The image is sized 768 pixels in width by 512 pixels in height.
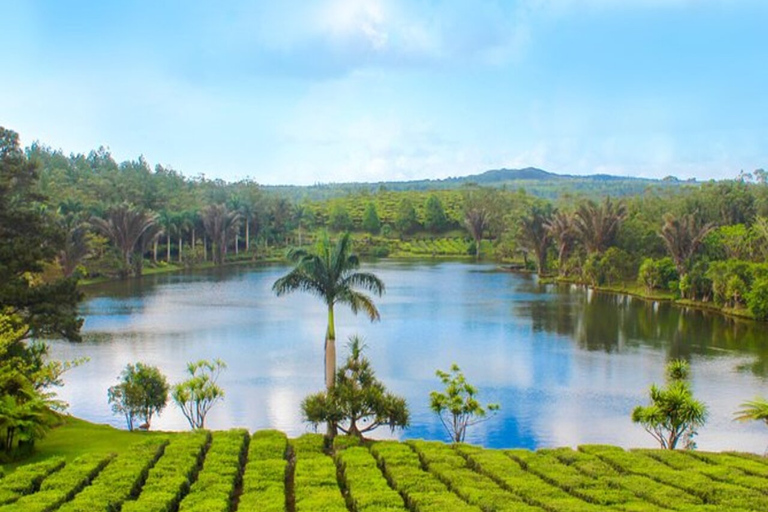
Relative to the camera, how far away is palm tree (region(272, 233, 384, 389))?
96.8ft

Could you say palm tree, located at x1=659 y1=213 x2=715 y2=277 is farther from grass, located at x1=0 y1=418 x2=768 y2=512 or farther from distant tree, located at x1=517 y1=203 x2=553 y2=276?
grass, located at x1=0 y1=418 x2=768 y2=512

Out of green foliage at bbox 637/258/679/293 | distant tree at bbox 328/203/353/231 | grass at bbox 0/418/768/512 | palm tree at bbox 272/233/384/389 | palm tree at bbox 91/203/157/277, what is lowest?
grass at bbox 0/418/768/512

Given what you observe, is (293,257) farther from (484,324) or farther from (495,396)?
(484,324)

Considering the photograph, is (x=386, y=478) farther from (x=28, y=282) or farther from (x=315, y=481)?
(x=28, y=282)

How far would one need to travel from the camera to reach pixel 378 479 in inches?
719

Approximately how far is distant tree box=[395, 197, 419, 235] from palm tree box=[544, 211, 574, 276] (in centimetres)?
6119

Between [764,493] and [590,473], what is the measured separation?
3.91 m

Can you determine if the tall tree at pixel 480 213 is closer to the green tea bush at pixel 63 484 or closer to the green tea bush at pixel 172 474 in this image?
the green tea bush at pixel 172 474

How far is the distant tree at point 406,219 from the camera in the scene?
505 ft

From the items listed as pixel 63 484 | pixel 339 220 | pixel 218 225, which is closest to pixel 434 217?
pixel 339 220

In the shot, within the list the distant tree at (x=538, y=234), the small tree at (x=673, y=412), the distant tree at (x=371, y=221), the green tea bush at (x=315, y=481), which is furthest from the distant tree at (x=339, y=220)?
the green tea bush at (x=315, y=481)

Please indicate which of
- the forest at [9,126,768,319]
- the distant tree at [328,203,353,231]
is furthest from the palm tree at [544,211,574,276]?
the distant tree at [328,203,353,231]

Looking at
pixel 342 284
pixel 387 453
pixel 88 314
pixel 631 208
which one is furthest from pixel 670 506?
pixel 631 208

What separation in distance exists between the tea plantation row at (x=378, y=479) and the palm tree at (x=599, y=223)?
65.1 meters
